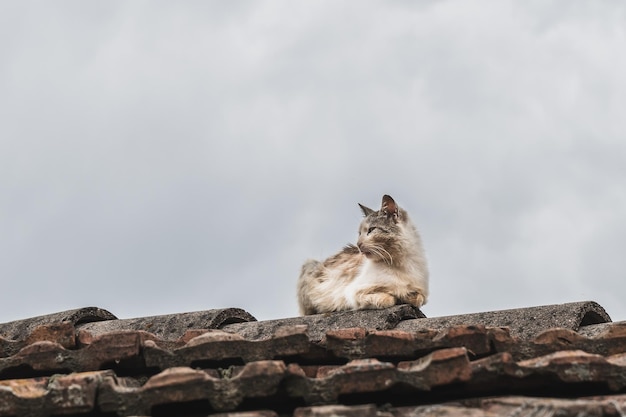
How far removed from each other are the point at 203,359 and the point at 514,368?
125 centimetres

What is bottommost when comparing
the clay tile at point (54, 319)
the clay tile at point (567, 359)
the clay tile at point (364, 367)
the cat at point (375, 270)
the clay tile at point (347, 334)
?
the clay tile at point (567, 359)

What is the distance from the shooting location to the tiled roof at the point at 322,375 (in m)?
2.98

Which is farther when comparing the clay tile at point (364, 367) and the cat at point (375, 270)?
the cat at point (375, 270)

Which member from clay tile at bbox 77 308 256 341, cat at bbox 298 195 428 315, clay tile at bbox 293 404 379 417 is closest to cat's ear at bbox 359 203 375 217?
cat at bbox 298 195 428 315

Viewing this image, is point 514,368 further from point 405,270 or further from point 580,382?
point 405,270

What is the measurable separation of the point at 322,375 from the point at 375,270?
170 inches

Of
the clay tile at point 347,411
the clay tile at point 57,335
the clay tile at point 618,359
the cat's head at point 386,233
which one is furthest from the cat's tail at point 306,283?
A: the clay tile at point 347,411

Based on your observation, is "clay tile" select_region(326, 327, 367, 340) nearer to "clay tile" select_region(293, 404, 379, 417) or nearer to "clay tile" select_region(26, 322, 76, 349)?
"clay tile" select_region(293, 404, 379, 417)

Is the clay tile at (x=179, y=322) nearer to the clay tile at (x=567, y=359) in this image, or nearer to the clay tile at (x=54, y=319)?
the clay tile at (x=54, y=319)

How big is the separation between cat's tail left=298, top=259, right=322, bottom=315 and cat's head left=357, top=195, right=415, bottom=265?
0.59m

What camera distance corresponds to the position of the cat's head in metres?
7.96

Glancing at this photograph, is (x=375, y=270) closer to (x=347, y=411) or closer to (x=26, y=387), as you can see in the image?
(x=26, y=387)

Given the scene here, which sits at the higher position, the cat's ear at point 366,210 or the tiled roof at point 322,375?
the cat's ear at point 366,210

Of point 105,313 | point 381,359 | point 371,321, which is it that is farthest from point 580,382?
point 105,313
